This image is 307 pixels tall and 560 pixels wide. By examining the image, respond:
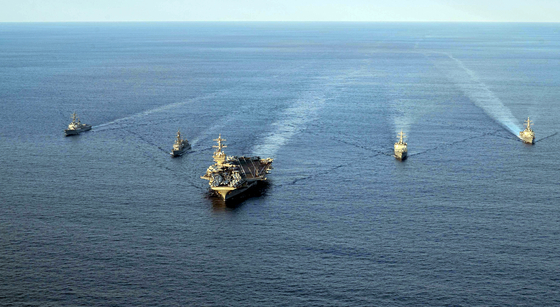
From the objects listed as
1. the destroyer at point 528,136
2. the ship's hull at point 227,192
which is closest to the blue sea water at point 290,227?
the ship's hull at point 227,192

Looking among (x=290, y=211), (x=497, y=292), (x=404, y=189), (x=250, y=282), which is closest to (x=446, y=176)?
(x=404, y=189)

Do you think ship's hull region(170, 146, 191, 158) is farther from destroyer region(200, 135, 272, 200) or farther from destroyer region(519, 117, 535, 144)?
destroyer region(519, 117, 535, 144)

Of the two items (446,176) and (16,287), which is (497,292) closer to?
(446,176)

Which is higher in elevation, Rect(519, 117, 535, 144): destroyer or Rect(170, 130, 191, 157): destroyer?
Rect(519, 117, 535, 144): destroyer

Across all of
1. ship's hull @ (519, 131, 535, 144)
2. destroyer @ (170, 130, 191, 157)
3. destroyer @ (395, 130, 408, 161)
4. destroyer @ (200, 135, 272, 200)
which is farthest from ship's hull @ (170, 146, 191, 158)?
ship's hull @ (519, 131, 535, 144)

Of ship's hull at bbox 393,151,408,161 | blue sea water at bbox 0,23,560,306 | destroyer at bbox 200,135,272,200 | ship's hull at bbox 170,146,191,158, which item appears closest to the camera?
blue sea water at bbox 0,23,560,306

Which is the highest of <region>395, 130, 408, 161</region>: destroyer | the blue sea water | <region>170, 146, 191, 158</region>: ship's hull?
<region>395, 130, 408, 161</region>: destroyer

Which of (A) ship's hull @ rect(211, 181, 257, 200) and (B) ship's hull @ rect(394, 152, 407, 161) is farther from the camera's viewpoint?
(B) ship's hull @ rect(394, 152, 407, 161)

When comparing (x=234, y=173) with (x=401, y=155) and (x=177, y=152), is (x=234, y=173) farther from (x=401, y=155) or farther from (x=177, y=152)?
(x=401, y=155)

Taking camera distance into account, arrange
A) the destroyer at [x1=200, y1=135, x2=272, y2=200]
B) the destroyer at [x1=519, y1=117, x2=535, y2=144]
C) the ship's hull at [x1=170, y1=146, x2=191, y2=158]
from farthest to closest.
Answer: the destroyer at [x1=519, y1=117, x2=535, y2=144] < the ship's hull at [x1=170, y1=146, x2=191, y2=158] < the destroyer at [x1=200, y1=135, x2=272, y2=200]
